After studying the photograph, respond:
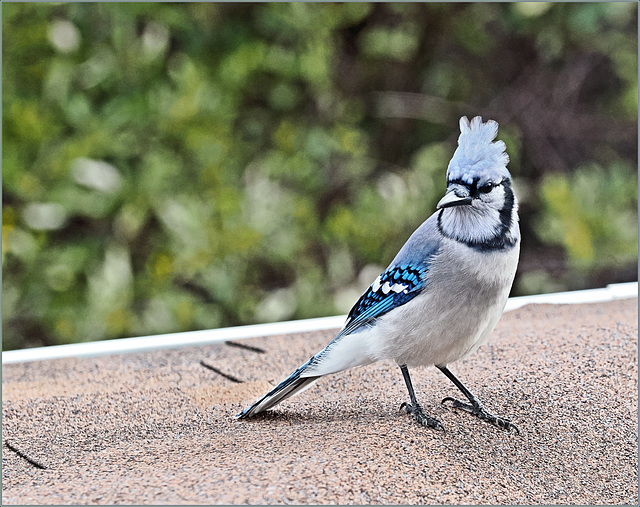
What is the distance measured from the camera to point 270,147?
4.89m

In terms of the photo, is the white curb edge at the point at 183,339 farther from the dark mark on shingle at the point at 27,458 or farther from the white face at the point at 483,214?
the white face at the point at 483,214

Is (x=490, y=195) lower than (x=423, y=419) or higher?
higher

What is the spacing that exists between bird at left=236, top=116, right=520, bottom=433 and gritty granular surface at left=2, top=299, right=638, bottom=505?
0.49 ft

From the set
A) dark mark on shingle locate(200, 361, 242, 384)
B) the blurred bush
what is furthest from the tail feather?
the blurred bush

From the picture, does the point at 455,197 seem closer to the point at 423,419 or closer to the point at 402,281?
the point at 402,281

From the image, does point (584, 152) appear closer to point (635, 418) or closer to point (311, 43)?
point (311, 43)

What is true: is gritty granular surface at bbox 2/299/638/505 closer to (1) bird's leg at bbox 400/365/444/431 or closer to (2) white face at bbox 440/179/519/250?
(1) bird's leg at bbox 400/365/444/431

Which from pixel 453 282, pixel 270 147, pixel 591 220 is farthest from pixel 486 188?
pixel 270 147

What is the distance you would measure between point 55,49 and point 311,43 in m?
1.41

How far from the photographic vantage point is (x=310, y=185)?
4.77 meters

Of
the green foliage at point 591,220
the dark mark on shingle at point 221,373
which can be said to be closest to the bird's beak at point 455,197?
the dark mark on shingle at point 221,373

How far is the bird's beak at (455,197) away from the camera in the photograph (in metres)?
2.08

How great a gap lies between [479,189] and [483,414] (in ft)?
2.20

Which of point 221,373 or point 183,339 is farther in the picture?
point 183,339
